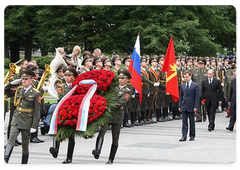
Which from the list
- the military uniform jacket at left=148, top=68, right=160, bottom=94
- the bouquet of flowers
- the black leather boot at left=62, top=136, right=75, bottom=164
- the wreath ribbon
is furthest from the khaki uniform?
the military uniform jacket at left=148, top=68, right=160, bottom=94

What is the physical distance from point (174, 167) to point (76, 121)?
6.46 feet

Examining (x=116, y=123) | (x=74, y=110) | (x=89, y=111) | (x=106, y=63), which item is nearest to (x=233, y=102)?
(x=106, y=63)

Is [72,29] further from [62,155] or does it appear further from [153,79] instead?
[62,155]

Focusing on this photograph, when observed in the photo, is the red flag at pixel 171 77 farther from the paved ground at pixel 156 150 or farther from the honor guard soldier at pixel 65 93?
the honor guard soldier at pixel 65 93

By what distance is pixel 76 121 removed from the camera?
9594mm

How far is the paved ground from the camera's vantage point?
10.6m

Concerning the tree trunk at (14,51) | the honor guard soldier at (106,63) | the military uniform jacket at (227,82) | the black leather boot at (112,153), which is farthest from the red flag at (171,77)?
the tree trunk at (14,51)

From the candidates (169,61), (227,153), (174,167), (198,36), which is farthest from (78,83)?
(198,36)

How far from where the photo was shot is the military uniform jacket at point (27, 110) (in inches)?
382

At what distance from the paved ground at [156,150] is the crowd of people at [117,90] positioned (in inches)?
16.1

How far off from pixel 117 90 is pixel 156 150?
2295 mm

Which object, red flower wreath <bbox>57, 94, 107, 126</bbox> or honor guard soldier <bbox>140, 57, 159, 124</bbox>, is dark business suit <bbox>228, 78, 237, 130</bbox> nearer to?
honor guard soldier <bbox>140, 57, 159, 124</bbox>

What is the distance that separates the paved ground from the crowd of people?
410mm

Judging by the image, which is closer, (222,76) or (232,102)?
(232,102)
